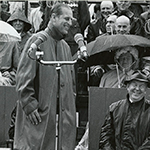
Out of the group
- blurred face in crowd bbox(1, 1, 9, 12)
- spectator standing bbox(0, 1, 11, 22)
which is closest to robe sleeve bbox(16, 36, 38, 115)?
spectator standing bbox(0, 1, 11, 22)

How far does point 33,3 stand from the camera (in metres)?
16.0

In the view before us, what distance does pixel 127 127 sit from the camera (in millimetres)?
9320

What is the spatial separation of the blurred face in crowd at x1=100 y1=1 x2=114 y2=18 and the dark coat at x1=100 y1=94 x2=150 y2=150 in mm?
4272

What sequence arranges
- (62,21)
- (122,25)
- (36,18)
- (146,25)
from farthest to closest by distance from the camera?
(36,18) → (146,25) → (122,25) → (62,21)

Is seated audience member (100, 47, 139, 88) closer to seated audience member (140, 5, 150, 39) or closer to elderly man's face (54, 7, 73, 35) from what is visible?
seated audience member (140, 5, 150, 39)

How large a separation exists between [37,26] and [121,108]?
18.2 ft

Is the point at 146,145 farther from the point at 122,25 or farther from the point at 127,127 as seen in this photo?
the point at 122,25

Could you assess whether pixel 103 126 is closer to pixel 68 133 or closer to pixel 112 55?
pixel 68 133

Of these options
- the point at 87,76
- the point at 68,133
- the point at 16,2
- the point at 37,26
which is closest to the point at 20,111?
the point at 68,133

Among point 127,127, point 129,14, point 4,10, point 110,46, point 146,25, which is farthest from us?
point 4,10

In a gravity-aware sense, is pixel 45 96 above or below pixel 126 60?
below

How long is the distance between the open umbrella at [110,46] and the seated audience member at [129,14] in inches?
51.7

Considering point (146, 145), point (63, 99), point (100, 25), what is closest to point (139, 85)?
point (146, 145)

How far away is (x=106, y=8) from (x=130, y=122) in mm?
4522
